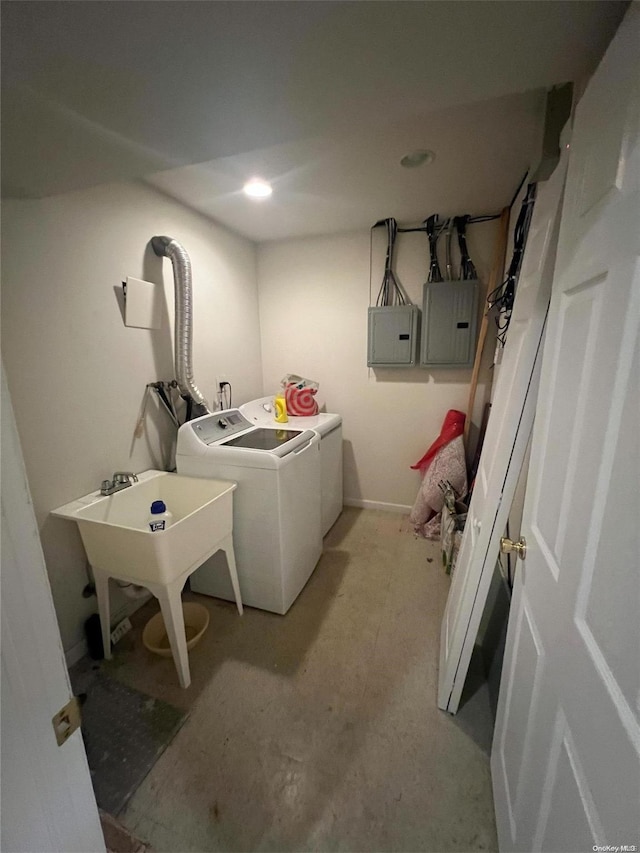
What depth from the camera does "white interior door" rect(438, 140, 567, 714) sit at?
39.4 inches

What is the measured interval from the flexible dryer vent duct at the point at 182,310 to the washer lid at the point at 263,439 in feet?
1.14

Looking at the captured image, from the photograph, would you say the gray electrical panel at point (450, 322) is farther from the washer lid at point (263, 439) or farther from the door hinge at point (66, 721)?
the door hinge at point (66, 721)

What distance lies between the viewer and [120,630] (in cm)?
172

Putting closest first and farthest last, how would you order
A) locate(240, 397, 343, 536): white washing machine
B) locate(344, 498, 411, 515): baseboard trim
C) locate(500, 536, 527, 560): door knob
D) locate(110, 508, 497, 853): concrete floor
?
locate(500, 536, 527, 560): door knob, locate(110, 508, 497, 853): concrete floor, locate(240, 397, 343, 536): white washing machine, locate(344, 498, 411, 515): baseboard trim

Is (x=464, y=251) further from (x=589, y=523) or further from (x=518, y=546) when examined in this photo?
(x=589, y=523)

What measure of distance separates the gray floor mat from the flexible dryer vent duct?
4.84ft

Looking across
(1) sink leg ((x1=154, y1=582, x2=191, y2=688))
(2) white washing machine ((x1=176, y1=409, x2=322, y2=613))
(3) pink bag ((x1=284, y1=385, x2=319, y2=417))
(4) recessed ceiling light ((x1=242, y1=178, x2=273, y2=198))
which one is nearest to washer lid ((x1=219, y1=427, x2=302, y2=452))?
(2) white washing machine ((x1=176, y1=409, x2=322, y2=613))

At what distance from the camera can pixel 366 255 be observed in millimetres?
2607

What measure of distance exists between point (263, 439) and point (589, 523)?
66.0 inches

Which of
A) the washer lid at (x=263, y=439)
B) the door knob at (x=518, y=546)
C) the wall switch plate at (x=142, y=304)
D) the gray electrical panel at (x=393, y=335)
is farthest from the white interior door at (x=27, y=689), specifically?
the gray electrical panel at (x=393, y=335)

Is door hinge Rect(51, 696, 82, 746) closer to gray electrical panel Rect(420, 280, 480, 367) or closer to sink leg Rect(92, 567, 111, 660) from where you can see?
sink leg Rect(92, 567, 111, 660)

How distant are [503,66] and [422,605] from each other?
2.26 metres

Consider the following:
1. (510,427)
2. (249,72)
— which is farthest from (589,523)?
(249,72)

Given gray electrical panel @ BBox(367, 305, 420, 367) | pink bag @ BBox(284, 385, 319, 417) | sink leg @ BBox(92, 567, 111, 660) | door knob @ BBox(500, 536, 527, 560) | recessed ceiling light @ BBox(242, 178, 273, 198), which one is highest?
recessed ceiling light @ BBox(242, 178, 273, 198)
